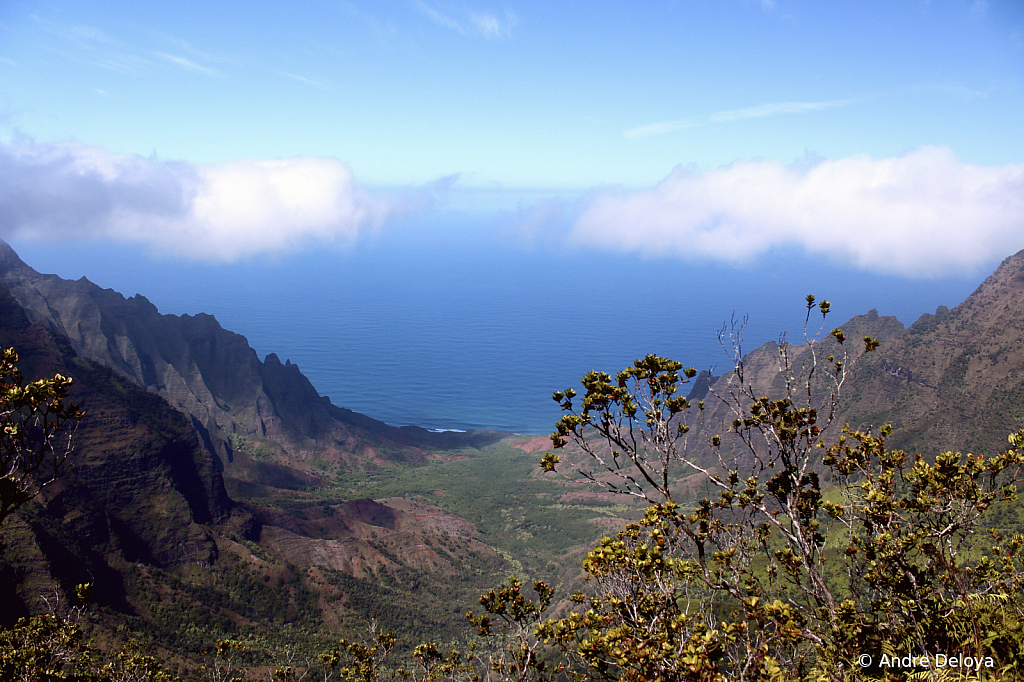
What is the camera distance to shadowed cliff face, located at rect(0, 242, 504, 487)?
439 feet

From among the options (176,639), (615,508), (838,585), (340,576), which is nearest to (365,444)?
(615,508)

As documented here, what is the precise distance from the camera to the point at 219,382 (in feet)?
510

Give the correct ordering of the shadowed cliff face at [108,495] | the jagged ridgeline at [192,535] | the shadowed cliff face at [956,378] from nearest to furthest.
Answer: the shadowed cliff face at [108,495] → the jagged ridgeline at [192,535] → the shadowed cliff face at [956,378]

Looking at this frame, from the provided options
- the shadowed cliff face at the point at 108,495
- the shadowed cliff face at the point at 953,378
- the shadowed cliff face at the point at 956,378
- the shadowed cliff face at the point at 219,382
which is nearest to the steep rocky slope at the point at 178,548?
the shadowed cliff face at the point at 108,495

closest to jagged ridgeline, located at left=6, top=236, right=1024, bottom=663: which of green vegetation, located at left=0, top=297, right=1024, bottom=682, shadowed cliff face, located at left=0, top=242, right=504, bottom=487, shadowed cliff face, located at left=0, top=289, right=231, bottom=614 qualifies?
shadowed cliff face, located at left=0, top=289, right=231, bottom=614

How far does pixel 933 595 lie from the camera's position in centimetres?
1405

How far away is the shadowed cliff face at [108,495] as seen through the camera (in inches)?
2109

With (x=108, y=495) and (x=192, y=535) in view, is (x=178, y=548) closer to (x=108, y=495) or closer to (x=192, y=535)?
(x=192, y=535)

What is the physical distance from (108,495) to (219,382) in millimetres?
92080

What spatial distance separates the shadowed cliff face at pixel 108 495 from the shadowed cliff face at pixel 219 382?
3995 centimetres

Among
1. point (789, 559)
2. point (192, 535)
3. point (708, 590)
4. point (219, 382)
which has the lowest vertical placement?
point (192, 535)

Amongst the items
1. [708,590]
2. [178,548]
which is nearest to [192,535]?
[178,548]

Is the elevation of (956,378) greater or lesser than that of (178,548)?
greater

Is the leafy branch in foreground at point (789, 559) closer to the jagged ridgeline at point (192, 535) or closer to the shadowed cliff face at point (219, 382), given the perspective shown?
the jagged ridgeline at point (192, 535)
